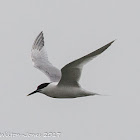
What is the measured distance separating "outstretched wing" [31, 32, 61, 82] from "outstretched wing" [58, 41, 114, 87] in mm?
1232

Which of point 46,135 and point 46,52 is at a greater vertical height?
point 46,52

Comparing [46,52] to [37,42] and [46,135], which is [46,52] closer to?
[37,42]

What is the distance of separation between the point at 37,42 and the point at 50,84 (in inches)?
115

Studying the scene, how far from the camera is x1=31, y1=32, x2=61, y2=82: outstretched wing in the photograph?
11.5 metres

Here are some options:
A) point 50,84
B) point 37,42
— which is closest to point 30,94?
point 50,84

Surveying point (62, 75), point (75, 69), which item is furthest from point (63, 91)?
point (75, 69)

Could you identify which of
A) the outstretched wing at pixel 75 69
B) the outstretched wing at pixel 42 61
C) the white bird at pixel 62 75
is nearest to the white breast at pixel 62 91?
the white bird at pixel 62 75

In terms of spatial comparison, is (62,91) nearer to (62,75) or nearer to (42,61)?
(62,75)

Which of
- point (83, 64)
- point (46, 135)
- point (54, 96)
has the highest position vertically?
point (83, 64)

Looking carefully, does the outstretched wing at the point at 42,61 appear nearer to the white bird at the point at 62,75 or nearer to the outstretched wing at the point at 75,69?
the white bird at the point at 62,75

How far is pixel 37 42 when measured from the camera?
1320 centimetres

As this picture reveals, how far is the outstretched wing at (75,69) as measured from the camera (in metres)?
8.84

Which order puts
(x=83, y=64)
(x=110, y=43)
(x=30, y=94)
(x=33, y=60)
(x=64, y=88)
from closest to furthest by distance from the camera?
(x=110, y=43) < (x=83, y=64) < (x=64, y=88) < (x=30, y=94) < (x=33, y=60)

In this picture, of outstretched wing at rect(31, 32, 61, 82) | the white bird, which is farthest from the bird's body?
outstretched wing at rect(31, 32, 61, 82)
